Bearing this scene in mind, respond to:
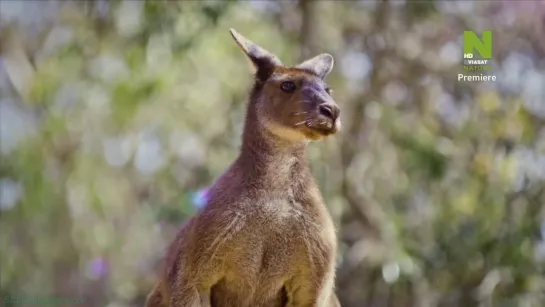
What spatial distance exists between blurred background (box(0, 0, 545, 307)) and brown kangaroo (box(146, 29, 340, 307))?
77.7 inches

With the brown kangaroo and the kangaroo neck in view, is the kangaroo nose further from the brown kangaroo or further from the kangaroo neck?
the kangaroo neck

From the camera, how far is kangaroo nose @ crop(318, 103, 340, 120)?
1800 millimetres

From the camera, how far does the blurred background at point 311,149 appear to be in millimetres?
4094

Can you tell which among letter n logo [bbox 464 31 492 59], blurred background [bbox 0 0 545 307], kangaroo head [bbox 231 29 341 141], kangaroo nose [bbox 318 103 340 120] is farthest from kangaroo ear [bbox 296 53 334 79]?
blurred background [bbox 0 0 545 307]

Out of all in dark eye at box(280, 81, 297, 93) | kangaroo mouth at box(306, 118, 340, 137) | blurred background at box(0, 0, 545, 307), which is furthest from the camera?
blurred background at box(0, 0, 545, 307)

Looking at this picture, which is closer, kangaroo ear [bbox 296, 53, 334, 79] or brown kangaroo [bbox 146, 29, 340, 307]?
brown kangaroo [bbox 146, 29, 340, 307]

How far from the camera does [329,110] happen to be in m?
1.80

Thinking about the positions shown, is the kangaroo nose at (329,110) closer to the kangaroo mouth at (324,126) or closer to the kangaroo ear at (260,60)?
the kangaroo mouth at (324,126)

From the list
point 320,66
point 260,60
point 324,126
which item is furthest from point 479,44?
point 324,126

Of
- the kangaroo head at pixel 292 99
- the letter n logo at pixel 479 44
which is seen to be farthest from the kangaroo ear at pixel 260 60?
the letter n logo at pixel 479 44

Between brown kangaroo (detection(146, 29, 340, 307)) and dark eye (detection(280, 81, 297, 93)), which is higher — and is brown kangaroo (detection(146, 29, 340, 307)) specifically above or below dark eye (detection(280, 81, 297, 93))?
below

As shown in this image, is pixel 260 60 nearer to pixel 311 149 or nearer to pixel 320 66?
pixel 320 66

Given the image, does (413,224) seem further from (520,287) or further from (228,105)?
(228,105)

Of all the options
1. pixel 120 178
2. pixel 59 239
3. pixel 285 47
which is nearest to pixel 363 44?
pixel 285 47
